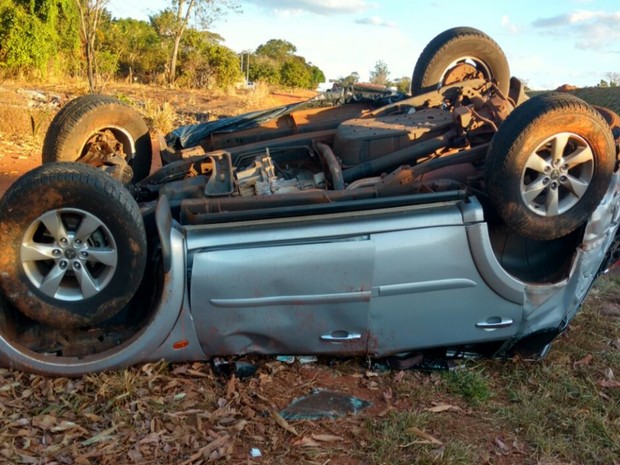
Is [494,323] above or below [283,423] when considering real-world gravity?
above

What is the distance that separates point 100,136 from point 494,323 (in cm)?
309

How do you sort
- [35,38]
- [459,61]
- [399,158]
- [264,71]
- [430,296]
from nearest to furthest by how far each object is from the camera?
[430,296] < [399,158] < [459,61] < [35,38] < [264,71]

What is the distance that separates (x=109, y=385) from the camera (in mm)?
3203

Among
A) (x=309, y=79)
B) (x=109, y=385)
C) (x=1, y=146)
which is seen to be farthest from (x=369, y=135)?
(x=309, y=79)

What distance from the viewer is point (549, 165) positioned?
3.39 m

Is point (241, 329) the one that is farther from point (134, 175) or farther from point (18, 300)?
point (134, 175)

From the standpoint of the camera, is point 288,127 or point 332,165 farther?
point 288,127

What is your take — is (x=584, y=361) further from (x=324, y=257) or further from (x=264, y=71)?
(x=264, y=71)

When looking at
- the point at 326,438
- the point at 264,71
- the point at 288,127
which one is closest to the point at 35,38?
the point at 288,127

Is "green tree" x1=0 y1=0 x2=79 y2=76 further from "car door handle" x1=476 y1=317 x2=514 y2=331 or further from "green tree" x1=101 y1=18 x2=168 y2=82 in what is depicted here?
"car door handle" x1=476 y1=317 x2=514 y2=331

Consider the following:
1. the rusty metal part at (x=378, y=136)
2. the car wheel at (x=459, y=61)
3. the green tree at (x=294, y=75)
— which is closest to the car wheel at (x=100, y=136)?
the rusty metal part at (x=378, y=136)

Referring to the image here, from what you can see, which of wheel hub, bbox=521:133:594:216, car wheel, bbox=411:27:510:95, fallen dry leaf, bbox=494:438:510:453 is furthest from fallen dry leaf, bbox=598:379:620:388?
car wheel, bbox=411:27:510:95

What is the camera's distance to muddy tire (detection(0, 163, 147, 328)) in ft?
10.1

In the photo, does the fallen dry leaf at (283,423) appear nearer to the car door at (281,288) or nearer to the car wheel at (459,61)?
the car door at (281,288)
